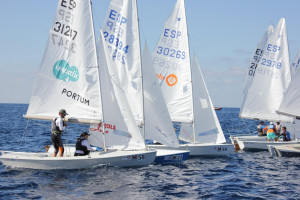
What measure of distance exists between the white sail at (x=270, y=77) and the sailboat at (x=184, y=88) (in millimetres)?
6417

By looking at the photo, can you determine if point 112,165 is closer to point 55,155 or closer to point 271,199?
point 55,155

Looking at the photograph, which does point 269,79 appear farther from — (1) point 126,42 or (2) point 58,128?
A: (2) point 58,128

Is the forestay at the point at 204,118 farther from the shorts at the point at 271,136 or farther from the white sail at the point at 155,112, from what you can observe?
the shorts at the point at 271,136

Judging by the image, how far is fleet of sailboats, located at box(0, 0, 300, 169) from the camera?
1523cm

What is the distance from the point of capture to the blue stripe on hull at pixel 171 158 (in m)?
16.6

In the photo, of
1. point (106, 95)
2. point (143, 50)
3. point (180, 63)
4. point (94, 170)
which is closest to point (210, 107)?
point (180, 63)

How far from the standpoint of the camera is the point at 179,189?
1234 centimetres

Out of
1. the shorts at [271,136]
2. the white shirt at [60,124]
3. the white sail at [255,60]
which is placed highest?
the white sail at [255,60]

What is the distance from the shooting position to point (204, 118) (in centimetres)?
1984

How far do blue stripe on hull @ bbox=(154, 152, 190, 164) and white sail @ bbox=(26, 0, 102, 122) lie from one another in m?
3.02

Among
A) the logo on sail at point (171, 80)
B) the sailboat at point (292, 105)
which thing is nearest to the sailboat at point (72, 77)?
the logo on sail at point (171, 80)

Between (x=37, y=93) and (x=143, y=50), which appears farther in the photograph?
(x=143, y=50)

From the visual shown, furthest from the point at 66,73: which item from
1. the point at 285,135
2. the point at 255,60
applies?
the point at 255,60

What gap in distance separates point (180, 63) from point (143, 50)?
3.18 metres
